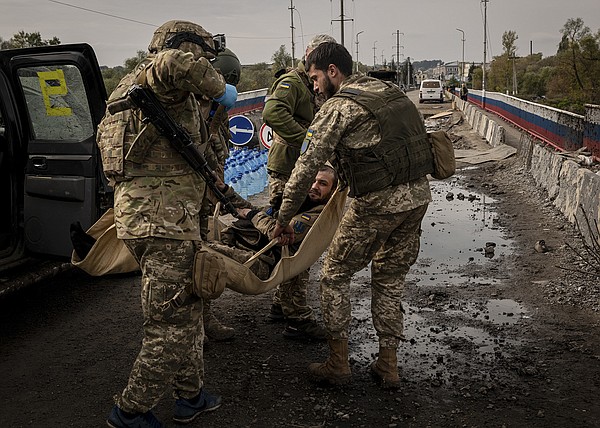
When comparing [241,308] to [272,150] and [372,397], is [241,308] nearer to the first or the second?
[272,150]

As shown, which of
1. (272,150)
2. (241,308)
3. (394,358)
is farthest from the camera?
(241,308)

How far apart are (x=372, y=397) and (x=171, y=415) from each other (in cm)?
121

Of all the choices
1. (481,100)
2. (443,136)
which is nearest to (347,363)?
(443,136)

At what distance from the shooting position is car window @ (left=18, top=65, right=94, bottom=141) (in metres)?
5.32

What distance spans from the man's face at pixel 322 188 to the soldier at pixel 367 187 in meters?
0.35

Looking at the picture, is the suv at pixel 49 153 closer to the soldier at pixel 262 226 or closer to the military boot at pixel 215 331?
the military boot at pixel 215 331

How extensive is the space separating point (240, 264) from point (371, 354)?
1487 millimetres

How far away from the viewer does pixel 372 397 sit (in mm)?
4133

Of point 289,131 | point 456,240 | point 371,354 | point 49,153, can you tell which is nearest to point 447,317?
point 371,354

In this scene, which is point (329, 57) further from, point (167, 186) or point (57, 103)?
point (57, 103)

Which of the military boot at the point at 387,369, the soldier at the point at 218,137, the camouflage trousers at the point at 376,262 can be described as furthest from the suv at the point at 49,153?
the military boot at the point at 387,369

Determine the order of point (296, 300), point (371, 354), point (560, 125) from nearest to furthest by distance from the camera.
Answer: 1. point (371, 354)
2. point (296, 300)
3. point (560, 125)

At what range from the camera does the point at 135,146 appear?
339 centimetres

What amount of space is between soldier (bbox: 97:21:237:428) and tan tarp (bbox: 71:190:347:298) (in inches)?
7.8
